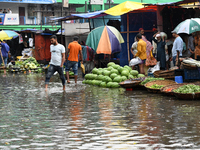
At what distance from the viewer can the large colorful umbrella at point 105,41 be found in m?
17.6

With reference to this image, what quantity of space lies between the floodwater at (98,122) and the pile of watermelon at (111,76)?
2367 mm

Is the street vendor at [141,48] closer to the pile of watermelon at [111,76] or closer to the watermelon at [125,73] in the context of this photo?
the pile of watermelon at [111,76]

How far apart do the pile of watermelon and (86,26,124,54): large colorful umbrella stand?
2923mm

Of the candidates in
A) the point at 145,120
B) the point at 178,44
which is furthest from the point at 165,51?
the point at 145,120

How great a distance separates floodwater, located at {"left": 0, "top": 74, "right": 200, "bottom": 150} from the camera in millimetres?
5363

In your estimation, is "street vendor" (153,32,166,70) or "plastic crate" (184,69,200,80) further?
"street vendor" (153,32,166,70)

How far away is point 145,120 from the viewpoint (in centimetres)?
706

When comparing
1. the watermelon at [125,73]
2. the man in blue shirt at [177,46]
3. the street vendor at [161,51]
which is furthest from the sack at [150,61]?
the watermelon at [125,73]

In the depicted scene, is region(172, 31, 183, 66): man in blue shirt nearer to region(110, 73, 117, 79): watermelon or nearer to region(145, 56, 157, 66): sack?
region(145, 56, 157, 66): sack

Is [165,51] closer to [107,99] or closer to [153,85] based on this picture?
[153,85]

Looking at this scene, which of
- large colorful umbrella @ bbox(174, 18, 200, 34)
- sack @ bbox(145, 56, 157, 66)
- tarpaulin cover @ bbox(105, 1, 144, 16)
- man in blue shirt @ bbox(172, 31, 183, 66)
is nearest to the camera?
large colorful umbrella @ bbox(174, 18, 200, 34)

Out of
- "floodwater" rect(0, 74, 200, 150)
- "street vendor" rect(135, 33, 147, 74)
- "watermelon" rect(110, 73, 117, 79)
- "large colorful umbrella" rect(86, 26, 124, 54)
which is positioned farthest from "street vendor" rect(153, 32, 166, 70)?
"floodwater" rect(0, 74, 200, 150)

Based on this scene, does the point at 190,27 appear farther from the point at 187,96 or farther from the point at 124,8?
the point at 124,8

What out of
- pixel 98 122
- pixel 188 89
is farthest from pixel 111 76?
pixel 98 122
